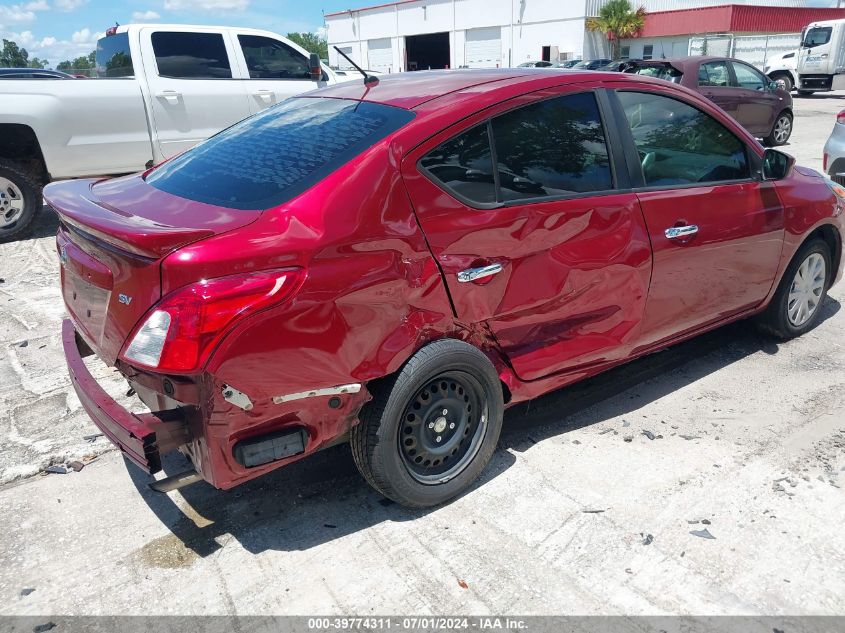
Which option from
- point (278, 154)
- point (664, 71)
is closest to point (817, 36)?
point (664, 71)

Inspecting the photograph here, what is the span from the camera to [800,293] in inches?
185

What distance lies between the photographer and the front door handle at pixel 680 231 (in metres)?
3.57

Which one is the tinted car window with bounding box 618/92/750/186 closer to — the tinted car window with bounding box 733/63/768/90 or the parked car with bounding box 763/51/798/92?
the tinted car window with bounding box 733/63/768/90

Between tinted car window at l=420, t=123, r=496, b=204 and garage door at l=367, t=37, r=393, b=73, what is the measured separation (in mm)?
58170

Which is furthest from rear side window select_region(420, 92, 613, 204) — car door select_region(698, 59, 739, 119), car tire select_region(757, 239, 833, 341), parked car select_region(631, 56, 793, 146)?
car door select_region(698, 59, 739, 119)

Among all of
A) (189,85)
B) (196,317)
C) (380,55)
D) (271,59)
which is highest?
(380,55)

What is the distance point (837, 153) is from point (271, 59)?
22.2 feet

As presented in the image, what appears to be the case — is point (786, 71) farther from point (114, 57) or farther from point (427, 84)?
point (427, 84)

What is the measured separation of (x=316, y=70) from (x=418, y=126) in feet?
21.1

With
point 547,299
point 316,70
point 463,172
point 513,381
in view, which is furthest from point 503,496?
point 316,70

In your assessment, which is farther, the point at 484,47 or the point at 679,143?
the point at 484,47

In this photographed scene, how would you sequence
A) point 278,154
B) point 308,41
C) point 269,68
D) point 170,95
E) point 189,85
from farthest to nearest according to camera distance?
point 308,41 < point 269,68 < point 189,85 < point 170,95 < point 278,154

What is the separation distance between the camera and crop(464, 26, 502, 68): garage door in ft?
167

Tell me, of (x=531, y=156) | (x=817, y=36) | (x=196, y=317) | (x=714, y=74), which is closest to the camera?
(x=196, y=317)
